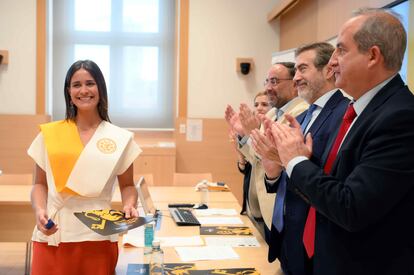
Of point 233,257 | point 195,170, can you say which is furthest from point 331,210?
point 195,170

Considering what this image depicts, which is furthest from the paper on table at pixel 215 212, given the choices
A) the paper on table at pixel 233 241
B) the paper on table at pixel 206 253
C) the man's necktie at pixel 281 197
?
the man's necktie at pixel 281 197

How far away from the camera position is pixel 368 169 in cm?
118

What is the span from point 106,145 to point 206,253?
76 centimetres

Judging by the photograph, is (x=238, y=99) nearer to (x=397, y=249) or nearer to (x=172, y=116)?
(x=172, y=116)

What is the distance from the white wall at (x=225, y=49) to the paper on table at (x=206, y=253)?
151 inches

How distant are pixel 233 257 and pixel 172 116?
429 centimetres

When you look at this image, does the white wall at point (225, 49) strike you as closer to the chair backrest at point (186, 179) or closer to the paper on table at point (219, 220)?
the chair backrest at point (186, 179)

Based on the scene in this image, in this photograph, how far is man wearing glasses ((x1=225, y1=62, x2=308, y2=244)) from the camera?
244cm

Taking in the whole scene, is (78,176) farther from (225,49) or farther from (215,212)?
(225,49)

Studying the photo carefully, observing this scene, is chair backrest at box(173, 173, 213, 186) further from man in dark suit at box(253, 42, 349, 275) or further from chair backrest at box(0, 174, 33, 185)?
man in dark suit at box(253, 42, 349, 275)

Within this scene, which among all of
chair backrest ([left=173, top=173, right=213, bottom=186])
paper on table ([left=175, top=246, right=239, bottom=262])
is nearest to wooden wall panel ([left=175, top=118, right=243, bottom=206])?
chair backrest ([left=173, top=173, right=213, bottom=186])

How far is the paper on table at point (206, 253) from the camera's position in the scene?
217 cm

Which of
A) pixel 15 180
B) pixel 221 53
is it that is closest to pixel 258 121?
pixel 15 180

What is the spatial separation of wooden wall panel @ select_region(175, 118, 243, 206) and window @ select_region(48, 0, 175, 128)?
0.55 metres
